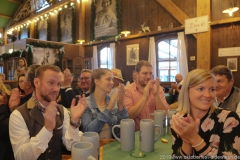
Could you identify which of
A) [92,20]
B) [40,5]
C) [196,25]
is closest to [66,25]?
[92,20]

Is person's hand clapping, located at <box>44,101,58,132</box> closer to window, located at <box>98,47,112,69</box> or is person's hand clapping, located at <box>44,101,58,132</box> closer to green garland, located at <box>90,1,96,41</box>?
window, located at <box>98,47,112,69</box>

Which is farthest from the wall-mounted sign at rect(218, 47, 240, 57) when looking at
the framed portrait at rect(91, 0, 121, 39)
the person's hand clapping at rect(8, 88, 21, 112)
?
the person's hand clapping at rect(8, 88, 21, 112)

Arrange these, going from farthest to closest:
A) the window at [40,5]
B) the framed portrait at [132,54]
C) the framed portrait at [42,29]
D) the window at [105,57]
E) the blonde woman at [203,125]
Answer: the framed portrait at [42,29] → the window at [40,5] → the window at [105,57] → the framed portrait at [132,54] → the blonde woman at [203,125]

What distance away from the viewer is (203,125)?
3.68ft

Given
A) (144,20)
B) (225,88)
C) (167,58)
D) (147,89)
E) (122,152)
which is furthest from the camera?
(144,20)

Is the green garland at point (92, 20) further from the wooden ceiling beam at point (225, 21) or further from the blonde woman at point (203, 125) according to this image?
the blonde woman at point (203, 125)

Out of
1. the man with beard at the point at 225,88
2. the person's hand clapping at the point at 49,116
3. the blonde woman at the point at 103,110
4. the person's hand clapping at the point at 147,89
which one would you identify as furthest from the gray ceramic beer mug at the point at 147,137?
the man with beard at the point at 225,88

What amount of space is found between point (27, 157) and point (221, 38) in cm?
574

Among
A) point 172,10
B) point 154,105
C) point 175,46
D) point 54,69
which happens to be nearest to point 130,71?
point 175,46

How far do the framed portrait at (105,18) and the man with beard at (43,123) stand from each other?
23.4ft

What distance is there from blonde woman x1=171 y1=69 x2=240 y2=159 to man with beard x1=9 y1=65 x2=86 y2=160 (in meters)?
0.71

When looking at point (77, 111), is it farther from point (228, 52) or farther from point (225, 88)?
point (228, 52)

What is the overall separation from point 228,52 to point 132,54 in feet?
11.6

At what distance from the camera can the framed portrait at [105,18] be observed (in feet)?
27.3
